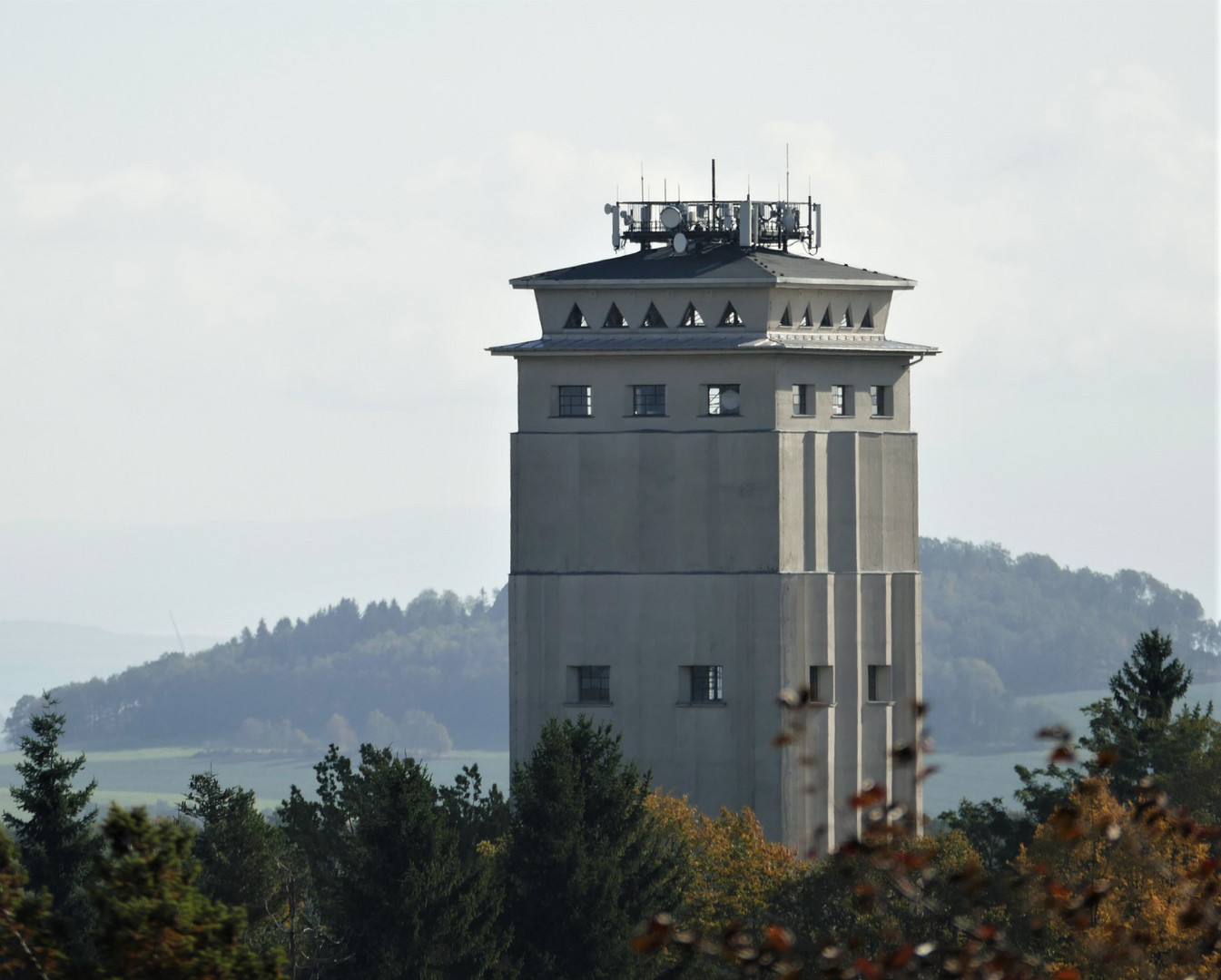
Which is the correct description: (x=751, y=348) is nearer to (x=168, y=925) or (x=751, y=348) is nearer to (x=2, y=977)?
(x=2, y=977)

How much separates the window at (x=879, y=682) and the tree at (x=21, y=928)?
56.4m

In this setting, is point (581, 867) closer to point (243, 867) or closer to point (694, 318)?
point (243, 867)

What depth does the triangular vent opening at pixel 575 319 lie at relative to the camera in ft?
271

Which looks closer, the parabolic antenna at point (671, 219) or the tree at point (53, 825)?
the tree at point (53, 825)

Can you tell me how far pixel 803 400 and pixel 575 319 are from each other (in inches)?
300

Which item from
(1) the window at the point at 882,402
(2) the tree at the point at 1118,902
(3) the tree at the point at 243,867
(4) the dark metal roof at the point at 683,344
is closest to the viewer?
(2) the tree at the point at 1118,902

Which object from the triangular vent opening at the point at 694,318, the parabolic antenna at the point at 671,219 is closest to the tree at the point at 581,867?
the triangular vent opening at the point at 694,318

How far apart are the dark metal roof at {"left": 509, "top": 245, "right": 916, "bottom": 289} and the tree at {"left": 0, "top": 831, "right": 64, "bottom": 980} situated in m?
54.2

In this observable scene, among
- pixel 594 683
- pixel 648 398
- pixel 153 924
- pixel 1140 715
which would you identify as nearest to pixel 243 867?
pixel 594 683

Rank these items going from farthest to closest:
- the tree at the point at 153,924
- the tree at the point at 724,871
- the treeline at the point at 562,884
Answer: the tree at the point at 724,871, the treeline at the point at 562,884, the tree at the point at 153,924

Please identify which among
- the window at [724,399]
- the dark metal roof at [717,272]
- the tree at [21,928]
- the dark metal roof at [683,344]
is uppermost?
the dark metal roof at [717,272]

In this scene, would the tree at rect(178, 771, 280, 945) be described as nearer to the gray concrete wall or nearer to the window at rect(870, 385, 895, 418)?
the gray concrete wall

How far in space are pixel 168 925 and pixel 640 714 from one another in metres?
53.7

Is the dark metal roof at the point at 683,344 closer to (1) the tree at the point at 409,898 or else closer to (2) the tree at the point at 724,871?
(2) the tree at the point at 724,871
